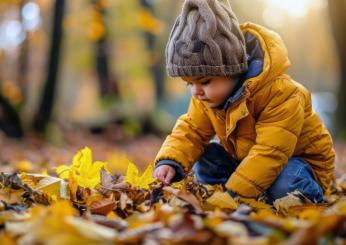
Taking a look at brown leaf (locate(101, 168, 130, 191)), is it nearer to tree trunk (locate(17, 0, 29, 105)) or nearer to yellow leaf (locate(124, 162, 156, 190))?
yellow leaf (locate(124, 162, 156, 190))

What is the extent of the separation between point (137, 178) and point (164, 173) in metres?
0.39

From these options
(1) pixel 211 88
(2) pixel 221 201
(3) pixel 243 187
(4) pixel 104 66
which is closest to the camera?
(2) pixel 221 201

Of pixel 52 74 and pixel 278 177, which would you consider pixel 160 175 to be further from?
pixel 52 74

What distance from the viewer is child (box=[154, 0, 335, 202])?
2.73 m

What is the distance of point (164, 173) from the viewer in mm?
3039

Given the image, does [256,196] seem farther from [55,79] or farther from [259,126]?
[55,79]

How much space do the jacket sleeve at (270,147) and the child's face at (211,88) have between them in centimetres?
24

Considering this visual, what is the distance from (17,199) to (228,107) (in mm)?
1184

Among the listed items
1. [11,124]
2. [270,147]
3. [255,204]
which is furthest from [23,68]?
[255,204]

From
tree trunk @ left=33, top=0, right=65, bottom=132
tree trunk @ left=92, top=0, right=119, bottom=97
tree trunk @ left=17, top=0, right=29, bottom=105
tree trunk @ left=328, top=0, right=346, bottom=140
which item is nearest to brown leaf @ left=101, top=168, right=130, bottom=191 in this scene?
tree trunk @ left=33, top=0, right=65, bottom=132

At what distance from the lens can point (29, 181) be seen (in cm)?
266

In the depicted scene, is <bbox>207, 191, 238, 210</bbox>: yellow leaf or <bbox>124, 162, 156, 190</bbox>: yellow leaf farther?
<bbox>124, 162, 156, 190</bbox>: yellow leaf

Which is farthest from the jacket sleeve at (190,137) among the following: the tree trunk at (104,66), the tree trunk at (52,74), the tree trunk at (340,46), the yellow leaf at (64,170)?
the tree trunk at (104,66)

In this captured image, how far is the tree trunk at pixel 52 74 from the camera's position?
7.63 meters
